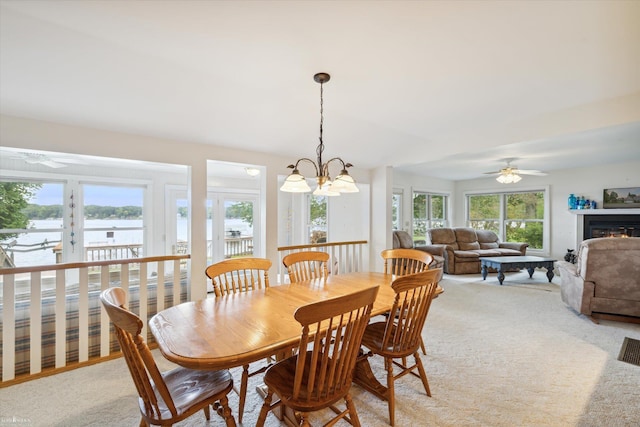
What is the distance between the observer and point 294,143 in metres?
3.75

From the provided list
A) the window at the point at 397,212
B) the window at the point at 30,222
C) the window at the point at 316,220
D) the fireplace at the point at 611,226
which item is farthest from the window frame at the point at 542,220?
the window at the point at 30,222

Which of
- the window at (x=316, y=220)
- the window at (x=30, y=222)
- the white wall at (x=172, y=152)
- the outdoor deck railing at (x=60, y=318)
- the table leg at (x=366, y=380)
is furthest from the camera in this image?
the window at (x=316, y=220)


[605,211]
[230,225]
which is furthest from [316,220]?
[605,211]

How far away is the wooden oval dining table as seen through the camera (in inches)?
49.3

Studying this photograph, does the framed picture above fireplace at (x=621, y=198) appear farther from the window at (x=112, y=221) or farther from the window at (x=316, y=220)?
the window at (x=112, y=221)

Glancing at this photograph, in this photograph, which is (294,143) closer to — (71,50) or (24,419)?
(71,50)

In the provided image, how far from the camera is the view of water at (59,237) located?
14.6 ft

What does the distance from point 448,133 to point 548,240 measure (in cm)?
505

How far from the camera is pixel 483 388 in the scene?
7.08 feet

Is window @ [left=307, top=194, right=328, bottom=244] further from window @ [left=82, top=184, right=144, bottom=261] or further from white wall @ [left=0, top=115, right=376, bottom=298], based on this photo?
window @ [left=82, top=184, right=144, bottom=261]

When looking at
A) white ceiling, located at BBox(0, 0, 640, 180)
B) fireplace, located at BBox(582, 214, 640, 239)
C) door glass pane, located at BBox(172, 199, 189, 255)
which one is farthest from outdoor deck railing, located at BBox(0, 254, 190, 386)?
fireplace, located at BBox(582, 214, 640, 239)

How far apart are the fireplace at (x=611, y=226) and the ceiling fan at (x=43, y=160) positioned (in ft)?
30.4

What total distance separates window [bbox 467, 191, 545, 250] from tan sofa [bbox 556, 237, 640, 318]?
396cm

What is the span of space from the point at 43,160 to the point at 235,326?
3.89 metres
